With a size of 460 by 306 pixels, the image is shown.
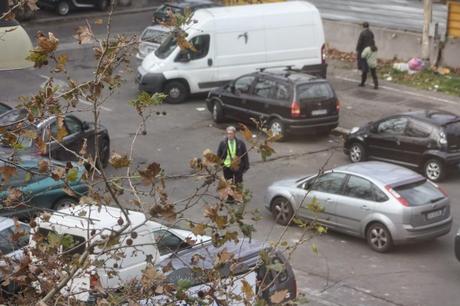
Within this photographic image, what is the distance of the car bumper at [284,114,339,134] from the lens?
22.4m

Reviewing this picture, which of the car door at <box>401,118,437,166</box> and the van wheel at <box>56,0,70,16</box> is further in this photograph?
the van wheel at <box>56,0,70,16</box>

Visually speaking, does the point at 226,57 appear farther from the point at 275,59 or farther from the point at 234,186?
the point at 234,186

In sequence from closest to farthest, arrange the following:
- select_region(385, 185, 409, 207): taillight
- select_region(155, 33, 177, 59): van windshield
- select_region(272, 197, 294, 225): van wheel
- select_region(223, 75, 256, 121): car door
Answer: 1. select_region(385, 185, 409, 207): taillight
2. select_region(272, 197, 294, 225): van wheel
3. select_region(223, 75, 256, 121): car door
4. select_region(155, 33, 177, 59): van windshield

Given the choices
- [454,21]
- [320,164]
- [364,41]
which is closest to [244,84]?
[320,164]

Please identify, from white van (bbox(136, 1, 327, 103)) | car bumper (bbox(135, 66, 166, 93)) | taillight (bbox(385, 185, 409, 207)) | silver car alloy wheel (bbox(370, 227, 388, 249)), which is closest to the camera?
taillight (bbox(385, 185, 409, 207))

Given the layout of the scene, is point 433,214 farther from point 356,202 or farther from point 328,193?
point 328,193

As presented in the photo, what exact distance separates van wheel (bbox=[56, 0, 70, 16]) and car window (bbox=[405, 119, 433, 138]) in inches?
797

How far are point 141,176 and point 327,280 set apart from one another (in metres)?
9.64

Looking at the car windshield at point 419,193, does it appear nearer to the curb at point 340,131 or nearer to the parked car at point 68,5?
the curb at point 340,131

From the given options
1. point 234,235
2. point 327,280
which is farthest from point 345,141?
point 234,235

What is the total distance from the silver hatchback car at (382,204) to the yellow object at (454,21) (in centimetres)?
1243

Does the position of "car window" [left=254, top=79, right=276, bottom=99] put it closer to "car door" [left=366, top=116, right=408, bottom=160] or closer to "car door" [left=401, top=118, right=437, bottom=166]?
"car door" [left=366, top=116, right=408, bottom=160]

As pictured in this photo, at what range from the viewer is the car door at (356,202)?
53.0 feet

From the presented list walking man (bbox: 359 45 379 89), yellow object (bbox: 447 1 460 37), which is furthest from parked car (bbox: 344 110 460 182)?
yellow object (bbox: 447 1 460 37)
